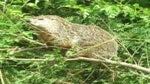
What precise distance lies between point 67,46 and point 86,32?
316 millimetres

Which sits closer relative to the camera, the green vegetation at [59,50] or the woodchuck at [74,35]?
the green vegetation at [59,50]

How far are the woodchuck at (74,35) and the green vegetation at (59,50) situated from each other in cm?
8

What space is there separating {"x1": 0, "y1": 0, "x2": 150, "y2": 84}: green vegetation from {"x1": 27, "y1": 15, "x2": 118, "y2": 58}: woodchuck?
0.08 meters

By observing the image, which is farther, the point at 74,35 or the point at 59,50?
the point at 74,35

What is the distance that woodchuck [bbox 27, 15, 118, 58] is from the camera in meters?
3.82

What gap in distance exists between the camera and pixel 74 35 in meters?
3.94

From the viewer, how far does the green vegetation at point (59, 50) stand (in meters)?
3.36

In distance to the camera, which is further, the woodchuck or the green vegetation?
the woodchuck

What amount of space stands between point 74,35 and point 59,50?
0.73 m

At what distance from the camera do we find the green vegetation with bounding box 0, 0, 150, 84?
336cm

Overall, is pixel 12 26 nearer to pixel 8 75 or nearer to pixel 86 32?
pixel 8 75

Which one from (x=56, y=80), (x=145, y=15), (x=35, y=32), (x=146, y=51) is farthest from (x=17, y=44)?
(x=145, y=15)

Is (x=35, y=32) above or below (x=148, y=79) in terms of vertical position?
above

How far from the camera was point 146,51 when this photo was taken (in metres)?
3.64
